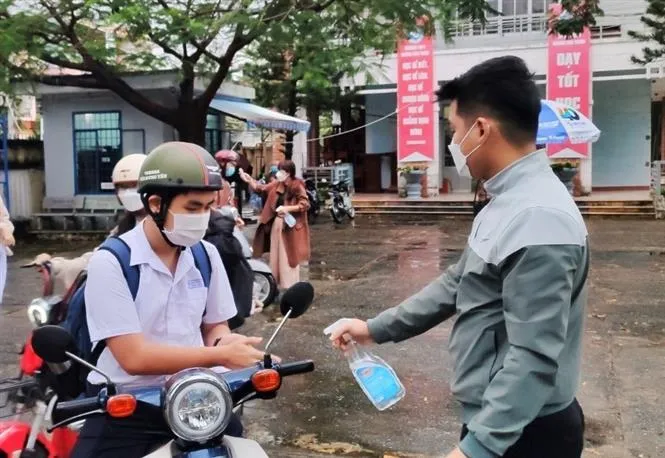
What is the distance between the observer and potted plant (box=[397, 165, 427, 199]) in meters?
19.6

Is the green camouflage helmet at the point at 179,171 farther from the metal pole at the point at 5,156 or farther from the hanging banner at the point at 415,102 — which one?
the hanging banner at the point at 415,102

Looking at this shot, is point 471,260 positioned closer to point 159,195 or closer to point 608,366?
point 159,195

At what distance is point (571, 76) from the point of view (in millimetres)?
18422

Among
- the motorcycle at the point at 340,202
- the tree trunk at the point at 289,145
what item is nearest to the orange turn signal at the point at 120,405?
the motorcycle at the point at 340,202

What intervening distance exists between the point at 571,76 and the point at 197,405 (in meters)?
18.1

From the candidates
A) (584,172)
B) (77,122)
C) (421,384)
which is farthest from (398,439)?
(584,172)

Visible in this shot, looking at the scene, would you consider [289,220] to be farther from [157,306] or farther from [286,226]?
[157,306]

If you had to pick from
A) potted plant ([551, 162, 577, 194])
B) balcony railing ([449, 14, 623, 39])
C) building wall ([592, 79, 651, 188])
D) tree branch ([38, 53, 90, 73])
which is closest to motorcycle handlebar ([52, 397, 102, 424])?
tree branch ([38, 53, 90, 73])

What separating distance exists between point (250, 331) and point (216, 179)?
4.79 m

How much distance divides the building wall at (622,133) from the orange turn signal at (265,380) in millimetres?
20517

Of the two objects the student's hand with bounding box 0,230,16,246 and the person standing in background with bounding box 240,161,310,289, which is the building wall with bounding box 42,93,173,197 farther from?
the student's hand with bounding box 0,230,16,246

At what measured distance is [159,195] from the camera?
2.21 m

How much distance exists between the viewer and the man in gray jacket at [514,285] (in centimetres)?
165

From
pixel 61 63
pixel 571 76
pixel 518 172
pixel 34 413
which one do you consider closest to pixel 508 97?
pixel 518 172
